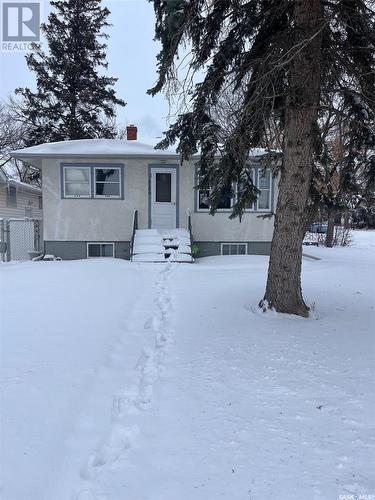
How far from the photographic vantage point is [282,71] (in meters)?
5.67

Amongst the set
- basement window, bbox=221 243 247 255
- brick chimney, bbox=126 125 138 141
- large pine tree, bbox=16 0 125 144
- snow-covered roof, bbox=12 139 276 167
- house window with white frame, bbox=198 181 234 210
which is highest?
large pine tree, bbox=16 0 125 144

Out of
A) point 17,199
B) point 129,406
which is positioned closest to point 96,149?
point 129,406

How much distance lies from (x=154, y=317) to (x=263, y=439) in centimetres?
313

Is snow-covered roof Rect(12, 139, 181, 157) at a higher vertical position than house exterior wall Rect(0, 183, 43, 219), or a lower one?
higher

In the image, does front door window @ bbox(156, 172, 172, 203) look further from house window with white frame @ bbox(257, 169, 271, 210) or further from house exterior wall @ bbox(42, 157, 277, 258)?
house window with white frame @ bbox(257, 169, 271, 210)

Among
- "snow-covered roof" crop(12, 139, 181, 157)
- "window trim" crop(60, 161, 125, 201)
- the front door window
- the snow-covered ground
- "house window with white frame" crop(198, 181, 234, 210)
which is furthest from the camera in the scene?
the front door window

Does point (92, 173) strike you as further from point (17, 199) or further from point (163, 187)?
point (17, 199)

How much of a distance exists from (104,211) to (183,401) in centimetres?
1028

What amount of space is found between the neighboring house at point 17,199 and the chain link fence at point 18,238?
568 centimetres

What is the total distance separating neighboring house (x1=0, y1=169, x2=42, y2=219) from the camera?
1931 cm

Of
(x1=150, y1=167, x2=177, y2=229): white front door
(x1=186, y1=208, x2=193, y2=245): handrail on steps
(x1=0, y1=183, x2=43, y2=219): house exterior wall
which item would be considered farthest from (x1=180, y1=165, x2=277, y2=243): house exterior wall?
(x1=0, y1=183, x2=43, y2=219): house exterior wall

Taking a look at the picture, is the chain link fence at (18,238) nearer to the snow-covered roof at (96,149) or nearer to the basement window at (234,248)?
the snow-covered roof at (96,149)

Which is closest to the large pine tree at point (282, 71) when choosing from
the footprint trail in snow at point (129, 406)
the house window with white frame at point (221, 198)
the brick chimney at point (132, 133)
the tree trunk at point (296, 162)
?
A: the tree trunk at point (296, 162)

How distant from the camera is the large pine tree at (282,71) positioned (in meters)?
5.24
